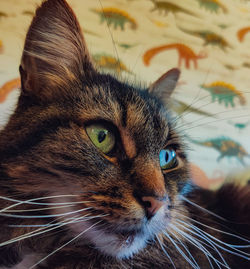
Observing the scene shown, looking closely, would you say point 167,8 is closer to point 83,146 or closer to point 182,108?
point 182,108

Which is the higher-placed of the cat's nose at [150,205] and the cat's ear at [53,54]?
the cat's ear at [53,54]

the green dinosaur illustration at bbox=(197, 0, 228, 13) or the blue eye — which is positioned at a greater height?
the green dinosaur illustration at bbox=(197, 0, 228, 13)

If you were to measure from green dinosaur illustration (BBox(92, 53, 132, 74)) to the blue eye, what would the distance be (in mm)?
330

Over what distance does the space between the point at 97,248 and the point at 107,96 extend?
11.5 inches

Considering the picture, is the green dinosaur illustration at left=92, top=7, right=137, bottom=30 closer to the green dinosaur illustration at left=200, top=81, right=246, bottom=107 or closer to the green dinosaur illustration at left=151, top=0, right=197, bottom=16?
the green dinosaur illustration at left=151, top=0, right=197, bottom=16

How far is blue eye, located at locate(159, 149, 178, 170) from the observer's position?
641mm

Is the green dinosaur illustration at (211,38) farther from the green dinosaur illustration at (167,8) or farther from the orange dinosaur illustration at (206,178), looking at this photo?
the orange dinosaur illustration at (206,178)

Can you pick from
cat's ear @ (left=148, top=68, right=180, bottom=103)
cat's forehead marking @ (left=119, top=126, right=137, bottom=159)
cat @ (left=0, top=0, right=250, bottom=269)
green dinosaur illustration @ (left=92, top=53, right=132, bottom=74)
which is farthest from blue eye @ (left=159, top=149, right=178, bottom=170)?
green dinosaur illustration @ (left=92, top=53, right=132, bottom=74)

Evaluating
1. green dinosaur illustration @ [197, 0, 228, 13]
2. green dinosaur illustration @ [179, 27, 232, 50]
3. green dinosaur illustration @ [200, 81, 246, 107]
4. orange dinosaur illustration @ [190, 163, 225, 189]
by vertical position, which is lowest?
orange dinosaur illustration @ [190, 163, 225, 189]

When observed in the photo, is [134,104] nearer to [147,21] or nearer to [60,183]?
[60,183]

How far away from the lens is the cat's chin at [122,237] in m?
0.47

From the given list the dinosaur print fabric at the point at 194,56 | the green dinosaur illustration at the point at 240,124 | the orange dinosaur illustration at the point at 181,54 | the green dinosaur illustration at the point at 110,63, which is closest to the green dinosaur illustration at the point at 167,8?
the dinosaur print fabric at the point at 194,56

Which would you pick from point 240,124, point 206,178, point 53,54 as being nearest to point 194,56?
point 240,124

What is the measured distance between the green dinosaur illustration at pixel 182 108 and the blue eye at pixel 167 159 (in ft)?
0.83
